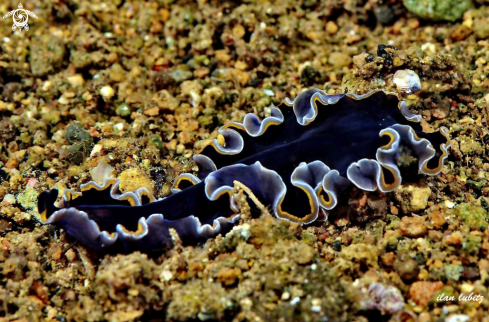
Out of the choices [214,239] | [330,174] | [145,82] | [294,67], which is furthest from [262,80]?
[214,239]

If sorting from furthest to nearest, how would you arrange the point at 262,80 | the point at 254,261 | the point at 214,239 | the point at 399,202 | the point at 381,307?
1. the point at 262,80
2. the point at 399,202
3. the point at 214,239
4. the point at 254,261
5. the point at 381,307

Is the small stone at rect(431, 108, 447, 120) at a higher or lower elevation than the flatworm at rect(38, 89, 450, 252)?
lower

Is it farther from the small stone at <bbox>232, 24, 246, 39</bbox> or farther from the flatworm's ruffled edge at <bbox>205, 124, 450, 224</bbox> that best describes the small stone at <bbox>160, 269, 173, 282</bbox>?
the small stone at <bbox>232, 24, 246, 39</bbox>

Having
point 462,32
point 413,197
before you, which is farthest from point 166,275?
point 462,32

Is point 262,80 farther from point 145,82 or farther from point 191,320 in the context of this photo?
point 191,320

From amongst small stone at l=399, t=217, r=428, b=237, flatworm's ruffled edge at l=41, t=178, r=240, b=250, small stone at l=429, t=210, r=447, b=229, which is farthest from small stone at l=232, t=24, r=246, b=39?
small stone at l=429, t=210, r=447, b=229

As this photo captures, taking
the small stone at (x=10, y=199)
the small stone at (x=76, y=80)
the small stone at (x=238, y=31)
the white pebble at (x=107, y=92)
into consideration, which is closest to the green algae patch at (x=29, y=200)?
the small stone at (x=10, y=199)

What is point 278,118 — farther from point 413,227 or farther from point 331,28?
point 331,28
